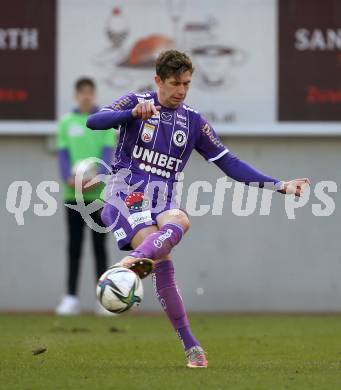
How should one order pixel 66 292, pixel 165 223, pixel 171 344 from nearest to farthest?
1. pixel 165 223
2. pixel 171 344
3. pixel 66 292

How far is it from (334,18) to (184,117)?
6.46 meters

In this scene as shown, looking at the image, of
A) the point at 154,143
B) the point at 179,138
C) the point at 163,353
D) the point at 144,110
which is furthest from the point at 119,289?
the point at 163,353

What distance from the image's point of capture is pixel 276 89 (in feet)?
45.2

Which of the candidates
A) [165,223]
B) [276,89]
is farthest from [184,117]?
[276,89]

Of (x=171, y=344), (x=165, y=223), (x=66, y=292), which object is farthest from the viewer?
(x=66, y=292)

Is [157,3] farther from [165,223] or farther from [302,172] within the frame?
[165,223]

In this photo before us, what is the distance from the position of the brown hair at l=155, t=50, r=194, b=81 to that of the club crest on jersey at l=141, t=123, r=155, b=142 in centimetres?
34

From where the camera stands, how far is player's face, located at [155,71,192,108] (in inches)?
295

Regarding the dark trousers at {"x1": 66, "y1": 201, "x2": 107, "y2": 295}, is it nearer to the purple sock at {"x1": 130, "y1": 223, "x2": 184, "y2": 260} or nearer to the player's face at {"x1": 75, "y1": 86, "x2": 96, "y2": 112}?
the player's face at {"x1": 75, "y1": 86, "x2": 96, "y2": 112}

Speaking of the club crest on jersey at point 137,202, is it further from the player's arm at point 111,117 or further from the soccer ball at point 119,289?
the soccer ball at point 119,289

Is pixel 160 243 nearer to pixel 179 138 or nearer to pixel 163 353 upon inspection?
pixel 179 138

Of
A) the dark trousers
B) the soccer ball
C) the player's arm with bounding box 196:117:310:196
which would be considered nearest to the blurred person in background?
the dark trousers

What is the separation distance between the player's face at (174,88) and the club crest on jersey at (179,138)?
191 mm

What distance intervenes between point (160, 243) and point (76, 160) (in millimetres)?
5993
